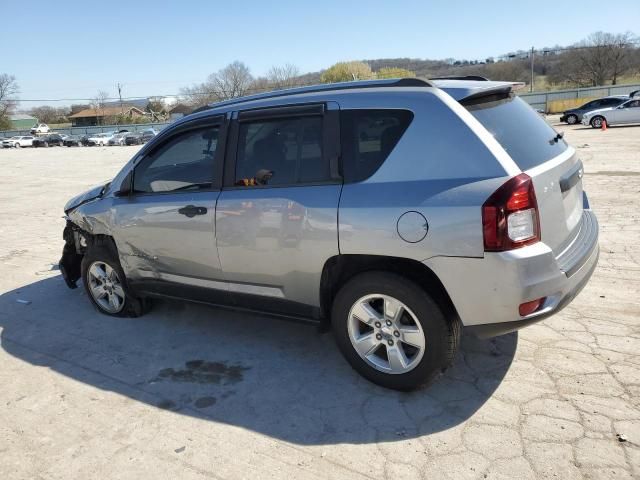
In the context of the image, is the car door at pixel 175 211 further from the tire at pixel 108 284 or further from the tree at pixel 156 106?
the tree at pixel 156 106

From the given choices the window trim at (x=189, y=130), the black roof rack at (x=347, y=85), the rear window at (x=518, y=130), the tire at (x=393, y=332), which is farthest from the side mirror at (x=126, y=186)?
the rear window at (x=518, y=130)

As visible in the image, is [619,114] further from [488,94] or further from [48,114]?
[48,114]

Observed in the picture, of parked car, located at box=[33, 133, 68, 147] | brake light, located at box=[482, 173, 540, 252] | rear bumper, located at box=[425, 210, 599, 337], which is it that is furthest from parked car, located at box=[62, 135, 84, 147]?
brake light, located at box=[482, 173, 540, 252]

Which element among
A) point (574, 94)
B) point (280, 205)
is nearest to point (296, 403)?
point (280, 205)

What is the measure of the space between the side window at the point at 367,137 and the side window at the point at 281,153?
0.56 feet

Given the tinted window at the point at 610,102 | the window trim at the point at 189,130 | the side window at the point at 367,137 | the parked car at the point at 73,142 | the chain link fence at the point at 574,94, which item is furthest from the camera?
the parked car at the point at 73,142

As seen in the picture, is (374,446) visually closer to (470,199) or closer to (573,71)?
(470,199)

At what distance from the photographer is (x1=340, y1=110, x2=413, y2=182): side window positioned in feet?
10.2

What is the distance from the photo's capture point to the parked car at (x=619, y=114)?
970 inches

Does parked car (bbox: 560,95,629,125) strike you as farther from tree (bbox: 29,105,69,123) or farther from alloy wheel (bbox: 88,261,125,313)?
tree (bbox: 29,105,69,123)

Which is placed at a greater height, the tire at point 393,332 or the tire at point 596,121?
the tire at point 596,121

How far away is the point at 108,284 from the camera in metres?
4.93

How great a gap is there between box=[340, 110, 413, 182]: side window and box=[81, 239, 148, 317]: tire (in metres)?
2.63

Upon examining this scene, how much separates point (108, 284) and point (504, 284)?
3.77 metres
